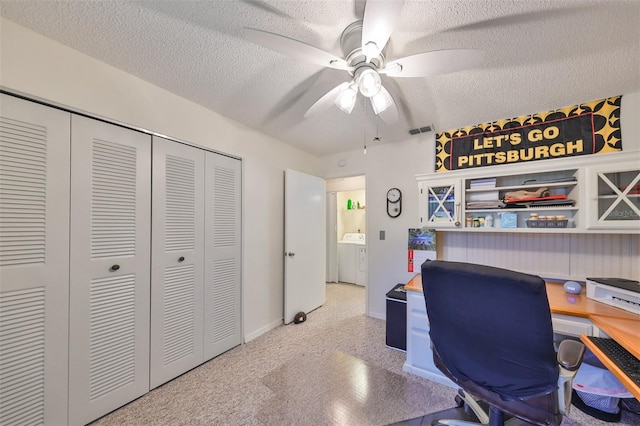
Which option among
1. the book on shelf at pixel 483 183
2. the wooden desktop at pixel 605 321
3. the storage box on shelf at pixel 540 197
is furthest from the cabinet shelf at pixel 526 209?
the wooden desktop at pixel 605 321

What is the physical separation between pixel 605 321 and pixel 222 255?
2.76 m

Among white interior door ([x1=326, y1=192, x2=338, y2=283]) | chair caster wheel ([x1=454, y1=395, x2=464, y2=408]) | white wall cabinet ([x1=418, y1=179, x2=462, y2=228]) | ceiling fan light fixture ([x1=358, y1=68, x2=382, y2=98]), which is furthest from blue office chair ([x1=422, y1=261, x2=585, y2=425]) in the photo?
white interior door ([x1=326, y1=192, x2=338, y2=283])

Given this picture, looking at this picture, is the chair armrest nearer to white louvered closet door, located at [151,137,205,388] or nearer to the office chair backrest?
the office chair backrest

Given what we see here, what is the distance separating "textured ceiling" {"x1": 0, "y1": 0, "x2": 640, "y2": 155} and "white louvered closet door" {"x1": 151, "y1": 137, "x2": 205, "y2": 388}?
62 centimetres

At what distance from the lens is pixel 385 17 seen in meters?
0.93

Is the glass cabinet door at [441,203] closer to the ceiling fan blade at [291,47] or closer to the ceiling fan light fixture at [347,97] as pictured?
the ceiling fan light fixture at [347,97]

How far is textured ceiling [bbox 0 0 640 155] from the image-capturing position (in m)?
1.15

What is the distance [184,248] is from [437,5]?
2.33m

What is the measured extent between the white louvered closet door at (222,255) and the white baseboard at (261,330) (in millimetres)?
105

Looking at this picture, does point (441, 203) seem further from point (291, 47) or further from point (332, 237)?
point (332, 237)

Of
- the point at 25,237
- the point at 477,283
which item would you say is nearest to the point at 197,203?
the point at 25,237

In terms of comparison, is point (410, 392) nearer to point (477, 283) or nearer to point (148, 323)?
point (477, 283)

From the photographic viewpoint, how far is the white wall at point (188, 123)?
1300 mm

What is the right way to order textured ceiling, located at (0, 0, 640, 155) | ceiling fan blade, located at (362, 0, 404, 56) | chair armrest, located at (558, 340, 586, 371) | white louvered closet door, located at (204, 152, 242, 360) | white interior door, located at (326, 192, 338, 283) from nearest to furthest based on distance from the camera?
1. ceiling fan blade, located at (362, 0, 404, 56)
2. chair armrest, located at (558, 340, 586, 371)
3. textured ceiling, located at (0, 0, 640, 155)
4. white louvered closet door, located at (204, 152, 242, 360)
5. white interior door, located at (326, 192, 338, 283)
